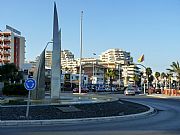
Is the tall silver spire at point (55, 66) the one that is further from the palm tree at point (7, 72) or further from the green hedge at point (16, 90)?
the palm tree at point (7, 72)

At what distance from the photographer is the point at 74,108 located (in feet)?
70.8

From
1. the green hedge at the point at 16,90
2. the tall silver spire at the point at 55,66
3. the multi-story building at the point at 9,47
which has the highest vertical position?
the multi-story building at the point at 9,47

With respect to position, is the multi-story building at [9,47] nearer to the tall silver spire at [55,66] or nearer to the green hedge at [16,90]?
the green hedge at [16,90]

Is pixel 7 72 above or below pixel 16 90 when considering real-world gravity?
above

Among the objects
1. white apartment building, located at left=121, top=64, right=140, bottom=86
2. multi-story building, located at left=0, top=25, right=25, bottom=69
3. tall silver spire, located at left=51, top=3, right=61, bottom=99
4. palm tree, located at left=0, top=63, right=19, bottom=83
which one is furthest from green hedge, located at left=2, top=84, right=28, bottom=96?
white apartment building, located at left=121, top=64, right=140, bottom=86

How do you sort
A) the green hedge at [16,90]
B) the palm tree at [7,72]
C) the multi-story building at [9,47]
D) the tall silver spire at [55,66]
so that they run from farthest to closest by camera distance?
the multi-story building at [9,47], the palm tree at [7,72], the green hedge at [16,90], the tall silver spire at [55,66]

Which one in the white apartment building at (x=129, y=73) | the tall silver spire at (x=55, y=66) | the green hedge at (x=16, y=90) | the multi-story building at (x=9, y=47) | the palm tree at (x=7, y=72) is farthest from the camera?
the white apartment building at (x=129, y=73)

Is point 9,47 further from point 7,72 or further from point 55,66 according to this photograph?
point 55,66

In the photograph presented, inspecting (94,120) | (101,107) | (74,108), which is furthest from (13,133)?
(101,107)

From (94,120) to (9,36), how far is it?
118771 mm


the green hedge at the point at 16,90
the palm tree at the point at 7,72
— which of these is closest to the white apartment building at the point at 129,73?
the palm tree at the point at 7,72

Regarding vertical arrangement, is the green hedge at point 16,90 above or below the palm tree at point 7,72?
below

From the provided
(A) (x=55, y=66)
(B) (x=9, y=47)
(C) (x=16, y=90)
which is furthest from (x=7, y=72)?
(A) (x=55, y=66)

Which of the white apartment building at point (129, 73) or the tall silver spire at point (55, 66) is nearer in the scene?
the tall silver spire at point (55, 66)
